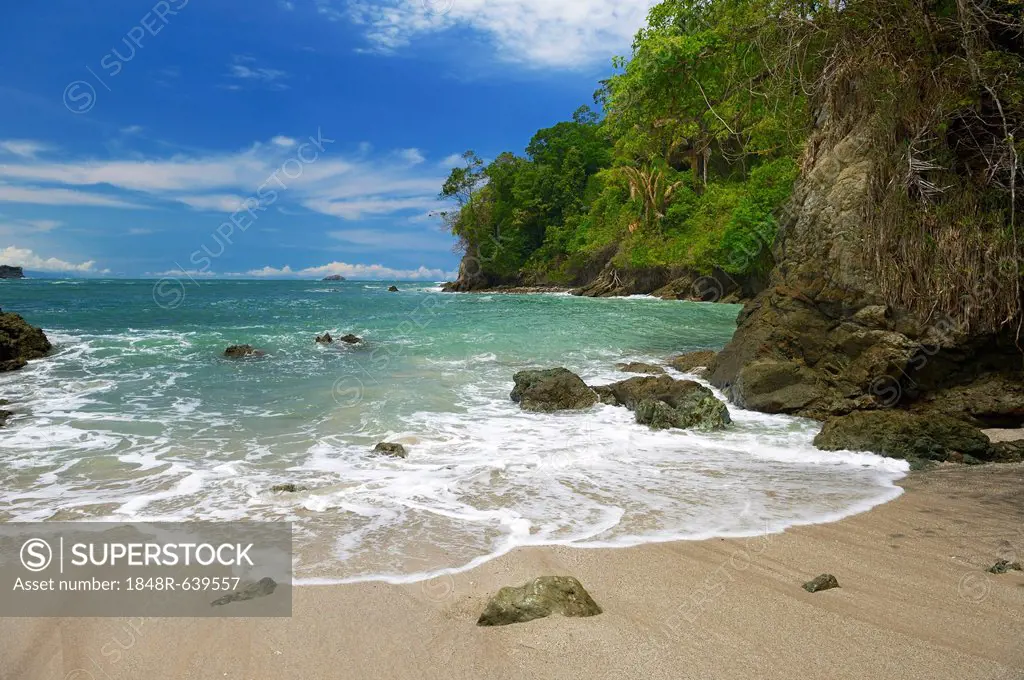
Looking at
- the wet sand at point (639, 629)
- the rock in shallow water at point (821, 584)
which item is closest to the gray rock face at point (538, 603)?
the wet sand at point (639, 629)

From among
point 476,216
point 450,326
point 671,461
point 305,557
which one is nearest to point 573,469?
point 671,461

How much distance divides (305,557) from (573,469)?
327 cm

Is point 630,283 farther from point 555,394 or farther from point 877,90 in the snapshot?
point 877,90

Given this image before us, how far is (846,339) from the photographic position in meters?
9.12

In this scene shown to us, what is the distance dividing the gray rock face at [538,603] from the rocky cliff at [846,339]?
704 cm

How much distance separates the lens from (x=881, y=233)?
830 centimetres

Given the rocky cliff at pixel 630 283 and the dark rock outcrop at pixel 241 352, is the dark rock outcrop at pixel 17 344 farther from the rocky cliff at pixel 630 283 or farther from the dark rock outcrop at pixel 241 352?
the rocky cliff at pixel 630 283

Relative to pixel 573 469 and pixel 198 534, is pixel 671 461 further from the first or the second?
pixel 198 534

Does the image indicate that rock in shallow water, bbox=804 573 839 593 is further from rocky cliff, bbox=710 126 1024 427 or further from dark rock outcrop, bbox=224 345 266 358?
dark rock outcrop, bbox=224 345 266 358

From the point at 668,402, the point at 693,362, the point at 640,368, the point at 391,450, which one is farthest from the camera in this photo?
the point at 693,362

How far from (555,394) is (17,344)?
14.5m

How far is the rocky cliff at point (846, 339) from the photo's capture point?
8023mm

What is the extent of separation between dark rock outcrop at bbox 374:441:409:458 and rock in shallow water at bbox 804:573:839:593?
4.87 metres

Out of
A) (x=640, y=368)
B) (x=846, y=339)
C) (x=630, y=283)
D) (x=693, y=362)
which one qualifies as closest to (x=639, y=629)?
(x=846, y=339)
